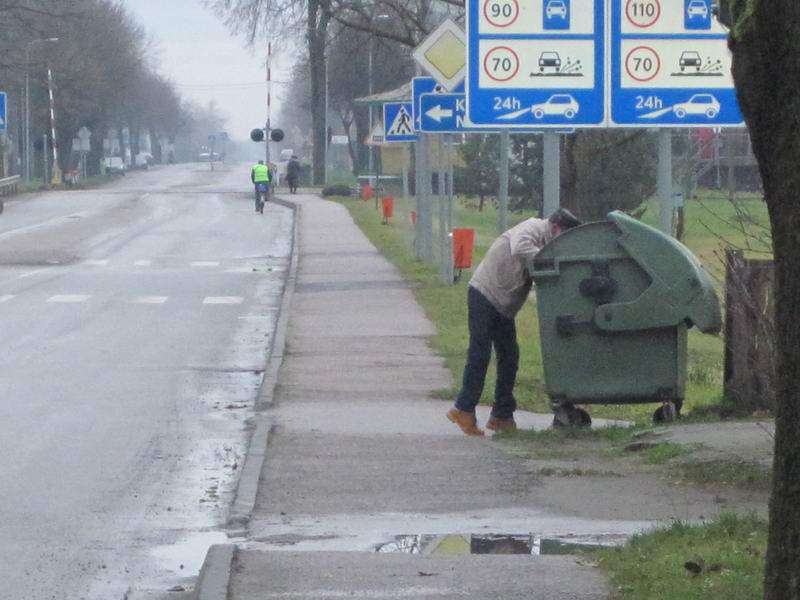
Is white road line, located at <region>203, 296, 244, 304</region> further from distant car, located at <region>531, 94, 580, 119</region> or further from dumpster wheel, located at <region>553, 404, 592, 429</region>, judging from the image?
dumpster wheel, located at <region>553, 404, 592, 429</region>

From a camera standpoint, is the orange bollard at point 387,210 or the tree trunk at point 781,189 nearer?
the tree trunk at point 781,189

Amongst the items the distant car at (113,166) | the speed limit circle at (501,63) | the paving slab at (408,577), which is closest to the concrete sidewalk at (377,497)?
the paving slab at (408,577)

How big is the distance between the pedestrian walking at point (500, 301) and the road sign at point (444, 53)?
8.53 meters

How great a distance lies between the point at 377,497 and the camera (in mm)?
8734

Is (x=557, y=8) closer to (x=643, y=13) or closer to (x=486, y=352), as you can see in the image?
(x=643, y=13)

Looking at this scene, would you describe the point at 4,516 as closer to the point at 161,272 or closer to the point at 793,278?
the point at 793,278

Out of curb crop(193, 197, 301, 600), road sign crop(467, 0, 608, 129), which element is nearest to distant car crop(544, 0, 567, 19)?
road sign crop(467, 0, 608, 129)

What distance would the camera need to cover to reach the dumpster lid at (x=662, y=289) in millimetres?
10508

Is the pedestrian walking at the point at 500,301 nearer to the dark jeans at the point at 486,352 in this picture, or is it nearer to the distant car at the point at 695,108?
the dark jeans at the point at 486,352

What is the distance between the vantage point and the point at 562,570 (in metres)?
6.60

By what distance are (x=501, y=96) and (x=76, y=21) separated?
210ft

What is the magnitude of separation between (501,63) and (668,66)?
1.43 metres

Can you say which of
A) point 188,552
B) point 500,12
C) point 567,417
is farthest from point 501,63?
point 188,552

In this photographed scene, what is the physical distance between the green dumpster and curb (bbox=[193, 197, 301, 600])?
2117 millimetres
